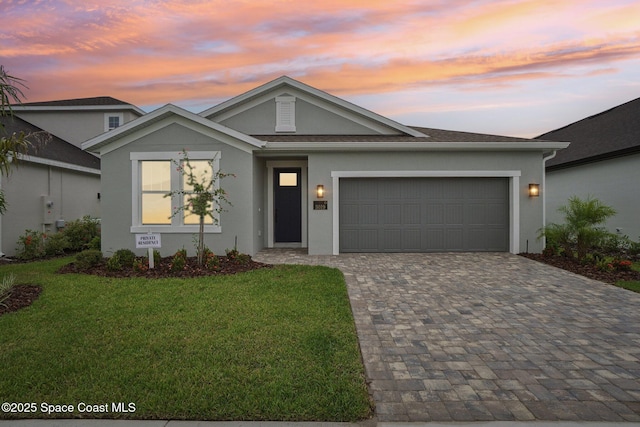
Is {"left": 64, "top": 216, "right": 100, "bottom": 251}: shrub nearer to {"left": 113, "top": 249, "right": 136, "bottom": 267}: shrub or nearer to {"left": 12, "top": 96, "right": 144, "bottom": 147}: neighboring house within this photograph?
{"left": 113, "top": 249, "right": 136, "bottom": 267}: shrub

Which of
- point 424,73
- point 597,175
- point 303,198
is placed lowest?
point 303,198

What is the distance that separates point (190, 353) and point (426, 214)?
318 inches

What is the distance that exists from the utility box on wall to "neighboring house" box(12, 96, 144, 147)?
5.26 meters

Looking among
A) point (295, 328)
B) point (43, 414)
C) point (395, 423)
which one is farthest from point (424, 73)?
point (43, 414)

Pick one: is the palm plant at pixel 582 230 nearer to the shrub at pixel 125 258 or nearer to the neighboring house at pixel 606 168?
the neighboring house at pixel 606 168

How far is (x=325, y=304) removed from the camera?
5.28 meters

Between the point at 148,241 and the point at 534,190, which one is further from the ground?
the point at 534,190

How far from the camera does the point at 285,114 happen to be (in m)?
11.5

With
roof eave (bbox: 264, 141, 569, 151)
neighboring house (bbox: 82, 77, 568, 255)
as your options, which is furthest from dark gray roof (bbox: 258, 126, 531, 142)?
roof eave (bbox: 264, 141, 569, 151)

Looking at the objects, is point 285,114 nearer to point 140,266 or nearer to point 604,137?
point 140,266

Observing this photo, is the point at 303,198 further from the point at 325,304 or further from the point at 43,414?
the point at 43,414

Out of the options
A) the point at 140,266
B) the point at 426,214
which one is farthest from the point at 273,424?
the point at 426,214

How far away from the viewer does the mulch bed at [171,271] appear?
Result: 7.35 metres

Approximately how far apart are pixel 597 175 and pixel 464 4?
27.2 feet
